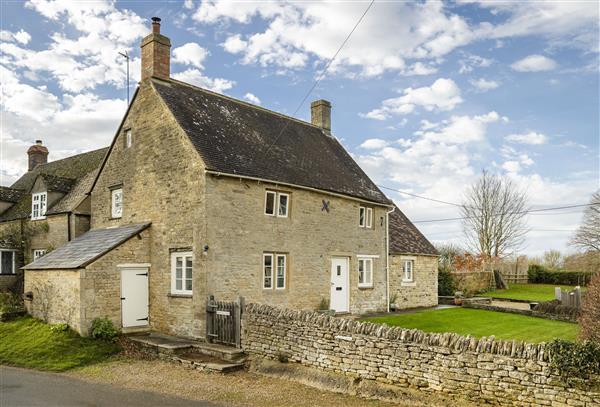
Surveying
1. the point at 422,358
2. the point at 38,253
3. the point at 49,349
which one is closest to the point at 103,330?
the point at 49,349

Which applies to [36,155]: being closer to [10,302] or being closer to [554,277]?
[10,302]

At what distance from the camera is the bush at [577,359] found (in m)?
8.52

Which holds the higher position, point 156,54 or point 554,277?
point 156,54

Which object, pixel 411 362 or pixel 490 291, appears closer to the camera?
pixel 411 362

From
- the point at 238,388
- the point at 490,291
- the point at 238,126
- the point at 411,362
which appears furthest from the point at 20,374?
the point at 490,291

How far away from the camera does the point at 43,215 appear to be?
2605 centimetres

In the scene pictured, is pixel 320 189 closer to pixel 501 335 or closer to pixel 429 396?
pixel 501 335

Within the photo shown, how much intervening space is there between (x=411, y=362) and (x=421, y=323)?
10527 millimetres

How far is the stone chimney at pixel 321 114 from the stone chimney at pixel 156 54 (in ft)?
35.3

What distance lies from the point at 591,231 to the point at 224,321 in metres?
46.3

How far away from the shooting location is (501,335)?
17828 millimetres

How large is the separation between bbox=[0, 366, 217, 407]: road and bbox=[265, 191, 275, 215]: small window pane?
9.10 meters

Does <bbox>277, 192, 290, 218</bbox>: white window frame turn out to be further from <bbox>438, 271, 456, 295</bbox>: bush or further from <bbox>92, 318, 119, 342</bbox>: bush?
<bbox>438, 271, 456, 295</bbox>: bush

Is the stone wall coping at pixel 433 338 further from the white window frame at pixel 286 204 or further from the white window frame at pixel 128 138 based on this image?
the white window frame at pixel 128 138
